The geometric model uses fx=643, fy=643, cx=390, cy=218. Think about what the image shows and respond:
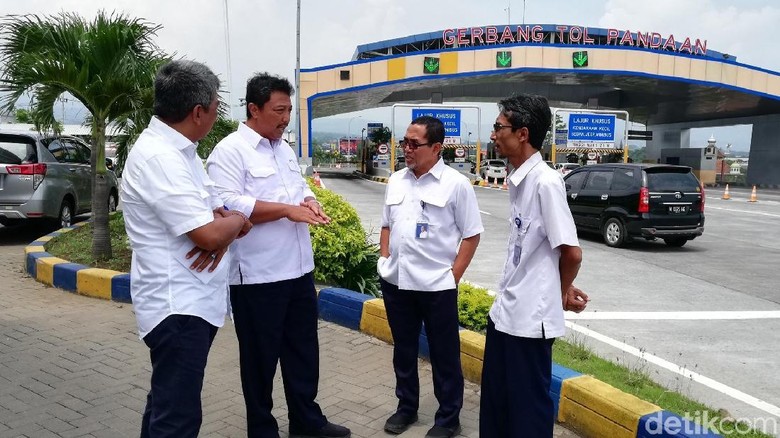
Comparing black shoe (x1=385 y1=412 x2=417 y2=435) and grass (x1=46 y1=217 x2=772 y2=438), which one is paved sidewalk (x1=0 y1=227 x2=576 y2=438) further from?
grass (x1=46 y1=217 x2=772 y2=438)

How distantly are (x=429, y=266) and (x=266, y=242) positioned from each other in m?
0.91

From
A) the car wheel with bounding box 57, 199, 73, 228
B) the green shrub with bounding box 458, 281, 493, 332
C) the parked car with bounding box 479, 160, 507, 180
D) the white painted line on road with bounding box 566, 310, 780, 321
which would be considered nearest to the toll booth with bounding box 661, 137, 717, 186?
the parked car with bounding box 479, 160, 507, 180

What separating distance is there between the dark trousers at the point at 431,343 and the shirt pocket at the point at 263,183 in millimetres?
880

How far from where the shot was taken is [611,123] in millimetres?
28844

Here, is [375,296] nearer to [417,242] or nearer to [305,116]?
[417,242]

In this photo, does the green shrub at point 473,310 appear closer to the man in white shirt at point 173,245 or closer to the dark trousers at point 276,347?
the dark trousers at point 276,347

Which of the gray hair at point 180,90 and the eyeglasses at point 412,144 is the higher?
the gray hair at point 180,90

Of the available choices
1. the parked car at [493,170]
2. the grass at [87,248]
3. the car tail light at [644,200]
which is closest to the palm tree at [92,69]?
the grass at [87,248]

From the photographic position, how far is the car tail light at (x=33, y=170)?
9539 millimetres

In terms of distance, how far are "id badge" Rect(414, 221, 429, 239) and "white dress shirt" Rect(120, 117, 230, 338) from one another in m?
1.40

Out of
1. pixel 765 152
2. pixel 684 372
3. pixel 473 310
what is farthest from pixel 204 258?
pixel 765 152

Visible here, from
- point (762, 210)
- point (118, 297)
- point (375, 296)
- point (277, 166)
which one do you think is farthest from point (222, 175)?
point (762, 210)

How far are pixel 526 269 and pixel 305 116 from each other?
30814 mm

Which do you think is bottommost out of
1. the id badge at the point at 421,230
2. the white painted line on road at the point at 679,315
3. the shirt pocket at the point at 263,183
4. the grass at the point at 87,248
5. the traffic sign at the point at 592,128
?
the white painted line on road at the point at 679,315
